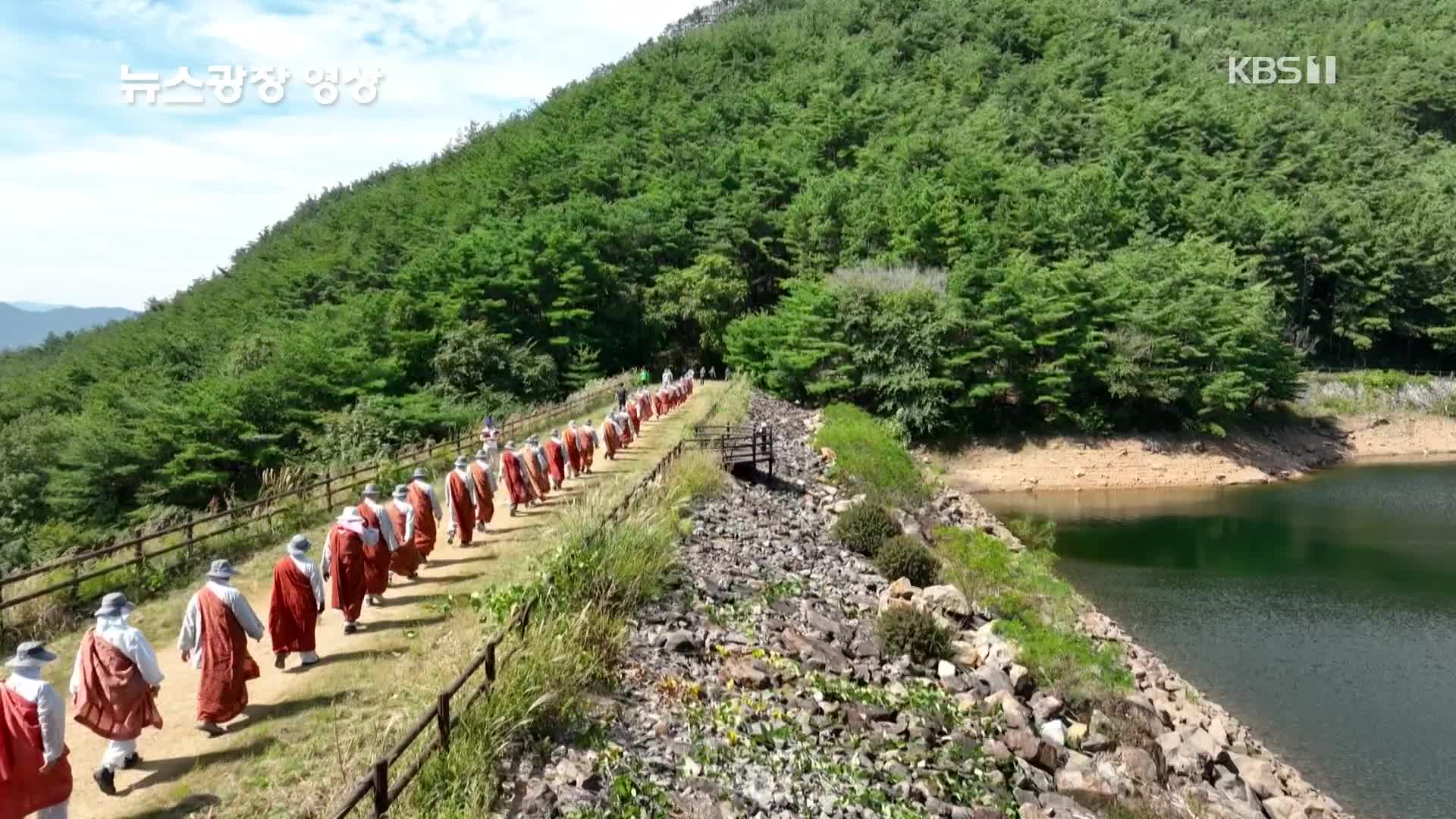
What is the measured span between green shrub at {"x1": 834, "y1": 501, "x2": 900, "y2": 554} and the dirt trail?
6.19 metres

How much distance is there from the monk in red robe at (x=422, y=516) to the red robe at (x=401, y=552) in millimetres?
265

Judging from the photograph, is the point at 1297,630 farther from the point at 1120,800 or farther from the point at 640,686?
the point at 640,686

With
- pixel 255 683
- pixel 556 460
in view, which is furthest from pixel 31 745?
pixel 556 460

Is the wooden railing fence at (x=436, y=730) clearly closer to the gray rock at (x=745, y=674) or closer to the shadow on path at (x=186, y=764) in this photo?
the shadow on path at (x=186, y=764)

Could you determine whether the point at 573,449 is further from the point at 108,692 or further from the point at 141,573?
the point at 108,692

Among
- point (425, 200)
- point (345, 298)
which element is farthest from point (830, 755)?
point (425, 200)

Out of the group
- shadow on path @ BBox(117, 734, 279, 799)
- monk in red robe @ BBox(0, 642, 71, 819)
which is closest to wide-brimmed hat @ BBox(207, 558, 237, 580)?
shadow on path @ BBox(117, 734, 279, 799)

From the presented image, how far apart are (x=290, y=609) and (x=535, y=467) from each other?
7.72 m

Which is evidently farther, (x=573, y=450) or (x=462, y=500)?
(x=573, y=450)

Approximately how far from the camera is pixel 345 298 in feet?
174

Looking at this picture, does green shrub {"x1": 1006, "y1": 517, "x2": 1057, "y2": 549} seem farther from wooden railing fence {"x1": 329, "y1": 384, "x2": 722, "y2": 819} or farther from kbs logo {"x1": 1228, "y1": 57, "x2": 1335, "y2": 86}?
kbs logo {"x1": 1228, "y1": 57, "x2": 1335, "y2": 86}

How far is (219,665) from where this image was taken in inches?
294

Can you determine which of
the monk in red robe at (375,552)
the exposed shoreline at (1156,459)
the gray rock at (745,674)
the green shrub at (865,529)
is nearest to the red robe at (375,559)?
the monk in red robe at (375,552)

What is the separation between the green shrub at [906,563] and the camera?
16.2 m
